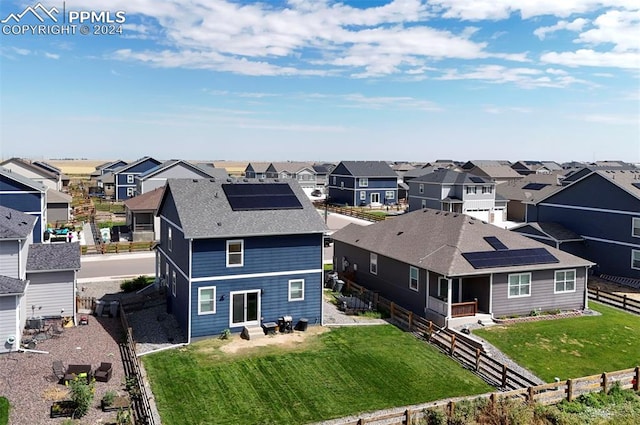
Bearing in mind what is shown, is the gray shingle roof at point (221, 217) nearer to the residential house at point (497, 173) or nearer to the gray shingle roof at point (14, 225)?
the gray shingle roof at point (14, 225)

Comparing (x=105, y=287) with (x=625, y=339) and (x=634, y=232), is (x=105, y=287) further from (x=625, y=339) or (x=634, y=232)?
(x=634, y=232)

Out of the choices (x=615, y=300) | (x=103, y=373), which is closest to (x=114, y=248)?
(x=103, y=373)

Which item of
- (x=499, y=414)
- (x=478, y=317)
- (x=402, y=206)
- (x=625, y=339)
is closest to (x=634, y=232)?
(x=625, y=339)

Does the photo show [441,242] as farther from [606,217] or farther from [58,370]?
[58,370]

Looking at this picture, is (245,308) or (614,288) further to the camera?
(614,288)

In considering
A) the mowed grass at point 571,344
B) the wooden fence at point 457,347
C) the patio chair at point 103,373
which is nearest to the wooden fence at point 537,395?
the wooden fence at point 457,347
